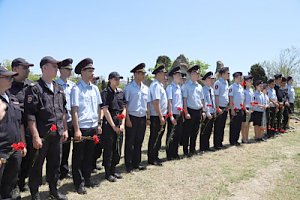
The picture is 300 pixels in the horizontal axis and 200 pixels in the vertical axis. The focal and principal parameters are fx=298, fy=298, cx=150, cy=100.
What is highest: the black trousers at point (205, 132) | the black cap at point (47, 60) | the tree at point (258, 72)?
the tree at point (258, 72)

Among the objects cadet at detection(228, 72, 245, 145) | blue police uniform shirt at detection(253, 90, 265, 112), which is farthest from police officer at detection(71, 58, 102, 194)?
blue police uniform shirt at detection(253, 90, 265, 112)

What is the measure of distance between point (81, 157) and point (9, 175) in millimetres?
Answer: 1243

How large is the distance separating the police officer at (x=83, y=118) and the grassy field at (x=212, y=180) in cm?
35

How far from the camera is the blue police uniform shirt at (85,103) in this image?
4617 mm

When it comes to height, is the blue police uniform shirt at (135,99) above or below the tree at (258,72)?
below

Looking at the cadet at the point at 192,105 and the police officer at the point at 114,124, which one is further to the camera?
the cadet at the point at 192,105

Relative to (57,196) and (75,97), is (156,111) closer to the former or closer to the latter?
(75,97)

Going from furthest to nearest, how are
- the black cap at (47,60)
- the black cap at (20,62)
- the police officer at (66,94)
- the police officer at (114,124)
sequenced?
the police officer at (66,94) < the police officer at (114,124) < the black cap at (20,62) < the black cap at (47,60)

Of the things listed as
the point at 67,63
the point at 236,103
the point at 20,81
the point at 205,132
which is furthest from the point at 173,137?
the point at 20,81

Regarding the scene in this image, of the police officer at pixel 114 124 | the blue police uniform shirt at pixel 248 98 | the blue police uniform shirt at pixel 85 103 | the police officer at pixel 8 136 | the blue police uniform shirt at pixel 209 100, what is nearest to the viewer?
the police officer at pixel 8 136

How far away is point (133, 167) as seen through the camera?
20.5ft

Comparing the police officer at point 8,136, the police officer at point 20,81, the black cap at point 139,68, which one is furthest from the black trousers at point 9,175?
the black cap at point 139,68

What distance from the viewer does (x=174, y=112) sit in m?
6.99

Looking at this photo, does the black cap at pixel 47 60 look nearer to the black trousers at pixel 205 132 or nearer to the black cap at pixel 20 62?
the black cap at pixel 20 62
